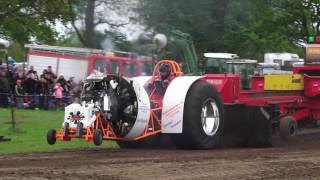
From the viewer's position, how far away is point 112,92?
38.7 feet

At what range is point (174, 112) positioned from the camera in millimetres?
12211

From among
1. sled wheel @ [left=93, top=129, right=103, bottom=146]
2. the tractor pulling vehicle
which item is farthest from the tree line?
sled wheel @ [left=93, top=129, right=103, bottom=146]

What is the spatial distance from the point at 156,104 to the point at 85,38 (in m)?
2.44

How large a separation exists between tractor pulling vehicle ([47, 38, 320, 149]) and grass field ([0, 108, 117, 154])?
119cm

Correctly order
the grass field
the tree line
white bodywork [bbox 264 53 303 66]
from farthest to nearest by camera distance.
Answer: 1. white bodywork [bbox 264 53 303 66]
2. the grass field
3. the tree line

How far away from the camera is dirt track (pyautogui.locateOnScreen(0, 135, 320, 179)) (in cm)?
885

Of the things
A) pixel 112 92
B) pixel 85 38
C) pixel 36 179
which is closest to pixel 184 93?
pixel 112 92

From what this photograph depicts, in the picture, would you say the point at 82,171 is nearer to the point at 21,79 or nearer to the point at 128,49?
the point at 128,49

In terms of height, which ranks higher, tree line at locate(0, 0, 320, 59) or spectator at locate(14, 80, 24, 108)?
tree line at locate(0, 0, 320, 59)

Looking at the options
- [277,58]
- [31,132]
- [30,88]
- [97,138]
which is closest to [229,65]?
[30,88]

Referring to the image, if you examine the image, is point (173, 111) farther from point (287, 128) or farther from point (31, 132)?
point (31, 132)

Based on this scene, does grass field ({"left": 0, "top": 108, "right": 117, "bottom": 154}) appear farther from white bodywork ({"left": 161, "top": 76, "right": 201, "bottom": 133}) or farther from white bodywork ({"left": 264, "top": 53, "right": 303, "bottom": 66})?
white bodywork ({"left": 264, "top": 53, "right": 303, "bottom": 66})

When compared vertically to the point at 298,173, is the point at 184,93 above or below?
above

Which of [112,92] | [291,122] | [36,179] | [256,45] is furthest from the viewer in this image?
[256,45]
